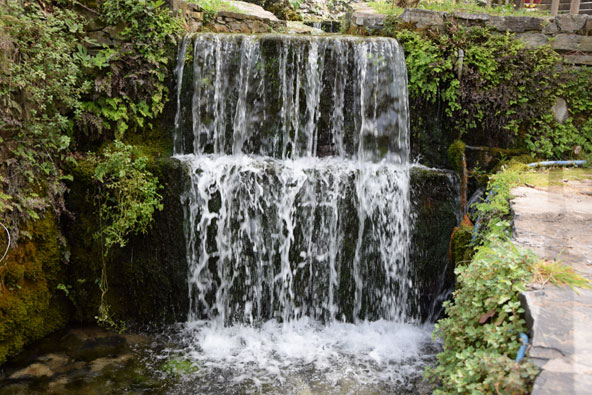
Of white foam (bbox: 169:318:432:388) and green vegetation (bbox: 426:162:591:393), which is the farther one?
white foam (bbox: 169:318:432:388)

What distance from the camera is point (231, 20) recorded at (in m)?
7.07

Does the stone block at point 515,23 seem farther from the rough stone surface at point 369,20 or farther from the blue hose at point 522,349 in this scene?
the blue hose at point 522,349

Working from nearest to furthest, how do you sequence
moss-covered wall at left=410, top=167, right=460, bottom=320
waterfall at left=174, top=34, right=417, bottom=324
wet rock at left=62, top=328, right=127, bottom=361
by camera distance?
wet rock at left=62, top=328, right=127, bottom=361 < waterfall at left=174, top=34, right=417, bottom=324 < moss-covered wall at left=410, top=167, right=460, bottom=320

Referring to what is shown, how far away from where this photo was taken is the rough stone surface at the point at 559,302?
194cm

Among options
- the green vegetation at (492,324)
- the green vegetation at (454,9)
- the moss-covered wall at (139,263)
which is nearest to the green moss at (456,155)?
the green vegetation at (454,9)

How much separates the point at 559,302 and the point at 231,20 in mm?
6293

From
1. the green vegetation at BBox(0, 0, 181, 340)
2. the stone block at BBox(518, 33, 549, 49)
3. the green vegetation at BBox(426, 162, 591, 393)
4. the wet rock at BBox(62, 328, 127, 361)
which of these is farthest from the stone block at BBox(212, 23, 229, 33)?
the green vegetation at BBox(426, 162, 591, 393)

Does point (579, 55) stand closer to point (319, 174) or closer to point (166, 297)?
point (319, 174)

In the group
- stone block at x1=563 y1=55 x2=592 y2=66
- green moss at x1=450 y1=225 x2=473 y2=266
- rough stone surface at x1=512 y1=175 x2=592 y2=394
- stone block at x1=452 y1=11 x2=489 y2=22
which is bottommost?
green moss at x1=450 y1=225 x2=473 y2=266

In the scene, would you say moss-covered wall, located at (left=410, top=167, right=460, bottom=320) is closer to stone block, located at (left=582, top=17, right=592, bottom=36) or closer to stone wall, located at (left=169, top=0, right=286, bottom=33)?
stone block, located at (left=582, top=17, right=592, bottom=36)

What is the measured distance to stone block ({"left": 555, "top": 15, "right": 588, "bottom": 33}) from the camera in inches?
249

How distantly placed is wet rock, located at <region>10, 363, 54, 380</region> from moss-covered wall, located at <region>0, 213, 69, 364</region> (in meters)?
0.26

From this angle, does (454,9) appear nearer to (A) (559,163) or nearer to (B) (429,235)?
(A) (559,163)

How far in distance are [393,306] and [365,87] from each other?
2886mm
